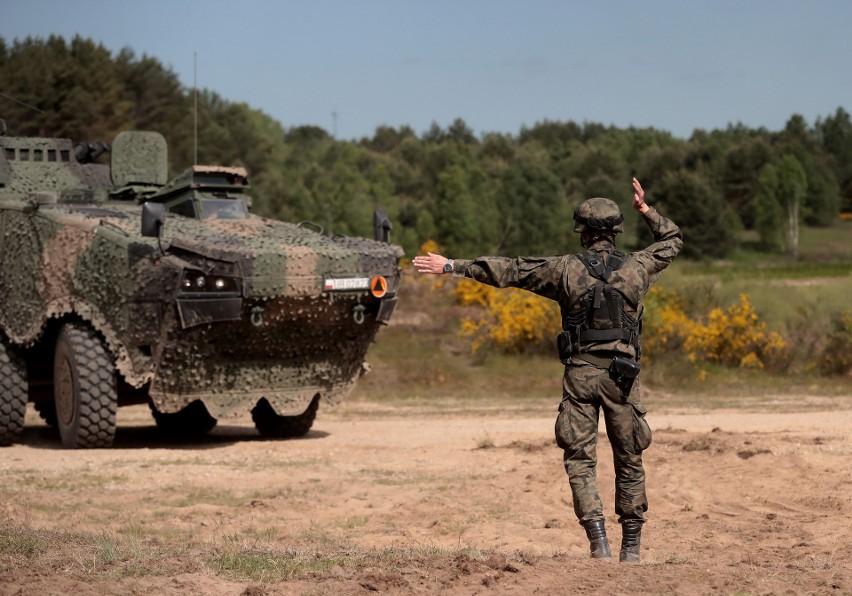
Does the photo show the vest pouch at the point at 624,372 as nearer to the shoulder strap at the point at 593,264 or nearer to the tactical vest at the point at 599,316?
the tactical vest at the point at 599,316

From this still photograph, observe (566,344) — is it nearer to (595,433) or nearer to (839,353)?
(595,433)

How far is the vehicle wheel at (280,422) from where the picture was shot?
15023mm

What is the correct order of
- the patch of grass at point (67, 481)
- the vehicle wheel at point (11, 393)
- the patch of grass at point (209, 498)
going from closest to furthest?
the patch of grass at point (209, 498)
the patch of grass at point (67, 481)
the vehicle wheel at point (11, 393)

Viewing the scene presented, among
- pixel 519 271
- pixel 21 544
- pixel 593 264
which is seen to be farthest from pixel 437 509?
pixel 21 544

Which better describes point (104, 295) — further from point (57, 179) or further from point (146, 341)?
point (57, 179)

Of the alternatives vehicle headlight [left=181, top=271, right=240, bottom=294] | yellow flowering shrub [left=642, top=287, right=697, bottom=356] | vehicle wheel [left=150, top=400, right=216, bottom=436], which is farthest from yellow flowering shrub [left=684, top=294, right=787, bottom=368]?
vehicle headlight [left=181, top=271, right=240, bottom=294]

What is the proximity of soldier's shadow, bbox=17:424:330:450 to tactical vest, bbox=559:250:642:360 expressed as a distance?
730 centimetres

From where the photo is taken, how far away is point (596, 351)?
25.9ft

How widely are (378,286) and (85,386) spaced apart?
2.91 m

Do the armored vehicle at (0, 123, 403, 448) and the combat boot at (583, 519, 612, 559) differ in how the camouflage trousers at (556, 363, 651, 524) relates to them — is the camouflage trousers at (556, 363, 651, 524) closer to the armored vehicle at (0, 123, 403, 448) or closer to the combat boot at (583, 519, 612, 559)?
the combat boot at (583, 519, 612, 559)

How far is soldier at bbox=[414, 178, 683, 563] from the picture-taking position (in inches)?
309

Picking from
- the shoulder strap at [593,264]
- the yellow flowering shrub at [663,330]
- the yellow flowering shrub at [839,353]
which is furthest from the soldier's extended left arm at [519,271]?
the yellow flowering shrub at [839,353]

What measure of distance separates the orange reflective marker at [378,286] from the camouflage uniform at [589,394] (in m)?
5.21

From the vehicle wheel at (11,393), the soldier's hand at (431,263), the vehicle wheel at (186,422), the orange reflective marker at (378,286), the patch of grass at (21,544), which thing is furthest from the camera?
the vehicle wheel at (186,422)
